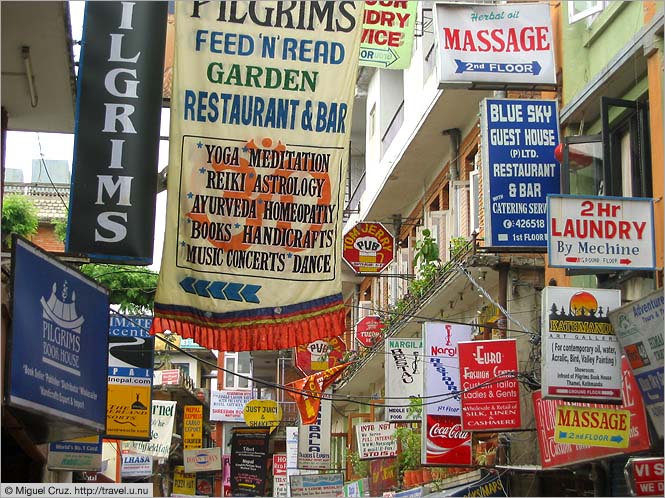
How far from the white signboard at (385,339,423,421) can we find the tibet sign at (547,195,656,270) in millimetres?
8733

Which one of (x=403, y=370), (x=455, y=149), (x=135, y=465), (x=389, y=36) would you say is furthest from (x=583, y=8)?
(x=135, y=465)

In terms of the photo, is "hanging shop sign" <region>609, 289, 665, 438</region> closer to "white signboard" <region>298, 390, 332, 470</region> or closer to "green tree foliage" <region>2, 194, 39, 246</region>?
"white signboard" <region>298, 390, 332, 470</region>

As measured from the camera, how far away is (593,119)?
52.2 ft

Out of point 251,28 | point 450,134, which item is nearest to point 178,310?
point 251,28

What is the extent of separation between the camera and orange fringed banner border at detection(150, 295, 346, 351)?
9.41 metres

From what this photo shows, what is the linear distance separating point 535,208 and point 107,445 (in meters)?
25.9

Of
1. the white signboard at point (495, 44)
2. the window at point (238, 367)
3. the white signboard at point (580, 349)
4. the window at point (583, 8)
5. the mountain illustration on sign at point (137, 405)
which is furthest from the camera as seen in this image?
the window at point (238, 367)

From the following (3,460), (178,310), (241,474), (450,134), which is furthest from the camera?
(241,474)

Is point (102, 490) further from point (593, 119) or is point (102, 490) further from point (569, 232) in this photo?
point (593, 119)

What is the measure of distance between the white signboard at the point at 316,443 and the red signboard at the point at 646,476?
55.3 feet

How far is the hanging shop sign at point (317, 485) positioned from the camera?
27.6m

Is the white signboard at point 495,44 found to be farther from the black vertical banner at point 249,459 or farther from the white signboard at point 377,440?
Answer: the black vertical banner at point 249,459

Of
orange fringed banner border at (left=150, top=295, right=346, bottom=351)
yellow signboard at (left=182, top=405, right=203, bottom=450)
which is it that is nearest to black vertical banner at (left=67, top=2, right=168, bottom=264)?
orange fringed banner border at (left=150, top=295, right=346, bottom=351)

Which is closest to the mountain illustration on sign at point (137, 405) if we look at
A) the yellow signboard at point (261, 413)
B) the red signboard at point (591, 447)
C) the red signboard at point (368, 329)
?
the red signboard at point (591, 447)
